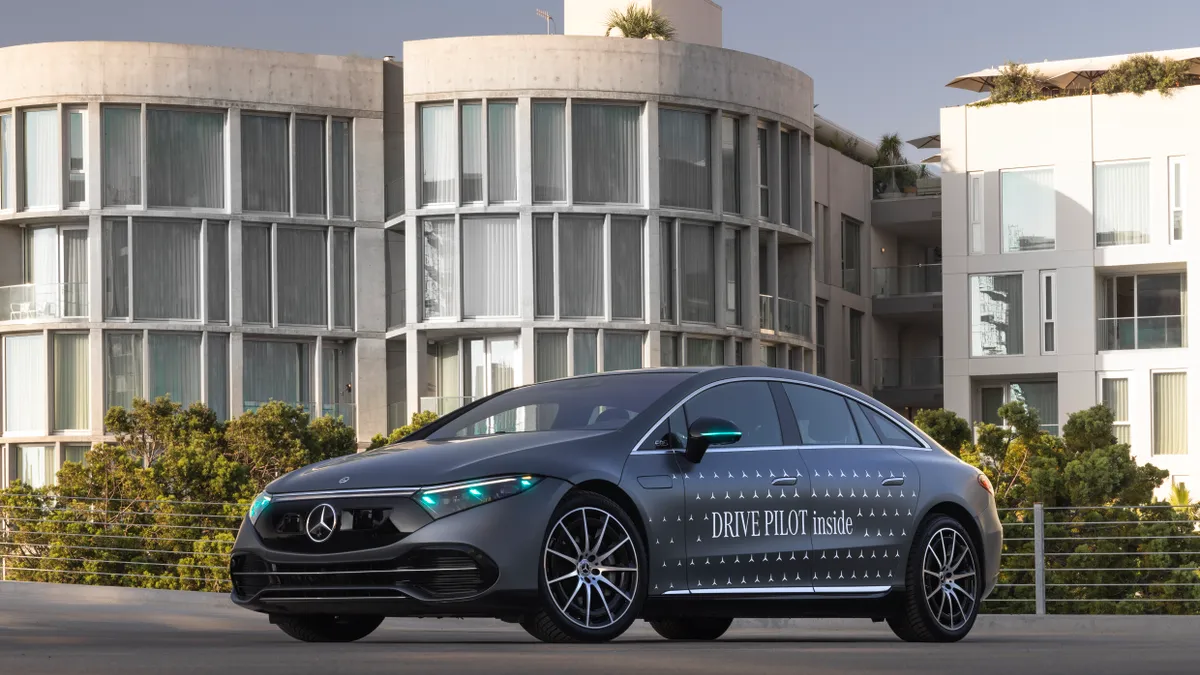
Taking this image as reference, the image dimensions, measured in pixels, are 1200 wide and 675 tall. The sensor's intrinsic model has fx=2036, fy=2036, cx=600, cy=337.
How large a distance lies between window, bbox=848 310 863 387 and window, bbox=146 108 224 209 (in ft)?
64.0

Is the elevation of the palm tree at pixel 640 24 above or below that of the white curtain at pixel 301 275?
above

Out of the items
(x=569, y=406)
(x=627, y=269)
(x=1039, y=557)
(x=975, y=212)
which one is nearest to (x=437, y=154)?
(x=627, y=269)

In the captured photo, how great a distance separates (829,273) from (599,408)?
4200 centimetres

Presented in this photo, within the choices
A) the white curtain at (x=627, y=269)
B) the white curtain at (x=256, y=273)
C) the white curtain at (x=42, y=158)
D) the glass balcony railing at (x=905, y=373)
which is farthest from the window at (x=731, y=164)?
the white curtain at (x=42, y=158)

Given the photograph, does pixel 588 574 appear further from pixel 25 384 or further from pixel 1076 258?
pixel 1076 258

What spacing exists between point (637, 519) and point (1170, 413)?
38517mm

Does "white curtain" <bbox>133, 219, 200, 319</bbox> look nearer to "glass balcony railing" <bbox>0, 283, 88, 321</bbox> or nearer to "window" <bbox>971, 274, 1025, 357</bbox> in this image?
"glass balcony railing" <bbox>0, 283, 88, 321</bbox>

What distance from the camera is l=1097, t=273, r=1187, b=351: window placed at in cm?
4706

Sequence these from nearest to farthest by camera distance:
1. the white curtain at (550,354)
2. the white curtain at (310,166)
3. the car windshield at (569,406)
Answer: the car windshield at (569,406), the white curtain at (550,354), the white curtain at (310,166)

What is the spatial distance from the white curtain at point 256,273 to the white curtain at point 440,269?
3385 mm

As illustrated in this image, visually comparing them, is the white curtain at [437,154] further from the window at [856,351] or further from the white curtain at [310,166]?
the window at [856,351]

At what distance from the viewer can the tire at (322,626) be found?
10.5 m

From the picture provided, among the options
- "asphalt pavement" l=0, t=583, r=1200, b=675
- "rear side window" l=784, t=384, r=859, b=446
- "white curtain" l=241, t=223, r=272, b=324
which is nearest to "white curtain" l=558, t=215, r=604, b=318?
"white curtain" l=241, t=223, r=272, b=324

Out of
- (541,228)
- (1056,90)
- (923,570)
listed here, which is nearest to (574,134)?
(541,228)
